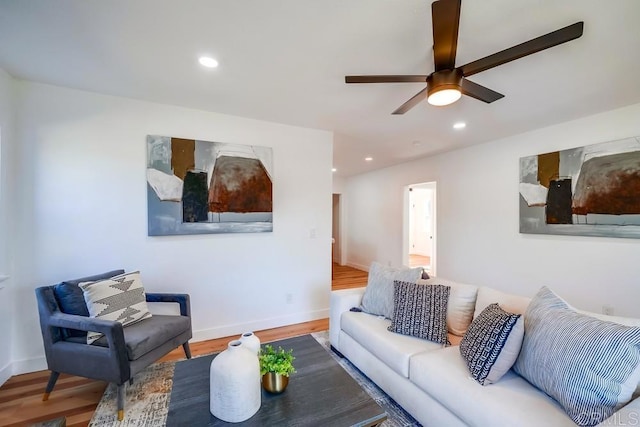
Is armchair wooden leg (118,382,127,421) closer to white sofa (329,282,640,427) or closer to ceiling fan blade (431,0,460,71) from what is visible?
white sofa (329,282,640,427)

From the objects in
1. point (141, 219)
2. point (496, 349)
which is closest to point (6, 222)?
point (141, 219)

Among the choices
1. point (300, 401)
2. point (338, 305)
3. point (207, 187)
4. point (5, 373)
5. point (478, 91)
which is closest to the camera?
point (300, 401)

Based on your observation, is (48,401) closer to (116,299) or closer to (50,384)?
(50,384)

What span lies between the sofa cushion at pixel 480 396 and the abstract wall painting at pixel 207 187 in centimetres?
226

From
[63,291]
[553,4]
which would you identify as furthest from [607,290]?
[63,291]

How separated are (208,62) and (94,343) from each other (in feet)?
7.13

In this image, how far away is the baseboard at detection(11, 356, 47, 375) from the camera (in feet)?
7.72

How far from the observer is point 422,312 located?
204 centimetres

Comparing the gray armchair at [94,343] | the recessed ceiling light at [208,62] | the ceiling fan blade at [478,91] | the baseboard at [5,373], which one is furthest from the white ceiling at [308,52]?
the baseboard at [5,373]

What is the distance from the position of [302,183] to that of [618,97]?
3258mm

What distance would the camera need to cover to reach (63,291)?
208 cm

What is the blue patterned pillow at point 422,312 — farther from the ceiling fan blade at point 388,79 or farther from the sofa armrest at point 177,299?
the sofa armrest at point 177,299

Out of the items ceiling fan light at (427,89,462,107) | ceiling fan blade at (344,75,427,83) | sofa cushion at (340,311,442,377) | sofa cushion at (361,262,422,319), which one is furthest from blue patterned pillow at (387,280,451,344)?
ceiling fan blade at (344,75,427,83)

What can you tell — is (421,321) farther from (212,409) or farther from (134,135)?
(134,135)
